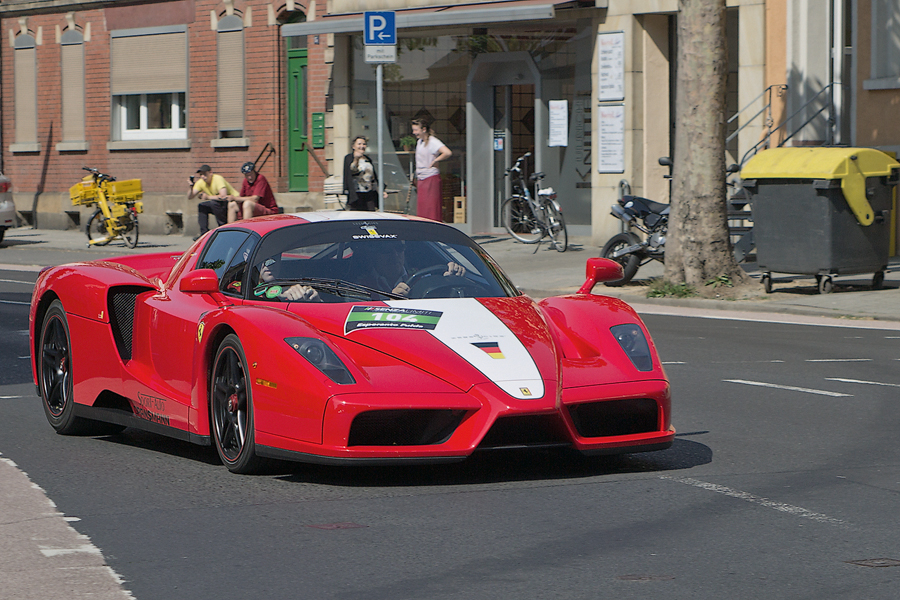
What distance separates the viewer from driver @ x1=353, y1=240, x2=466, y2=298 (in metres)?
6.66

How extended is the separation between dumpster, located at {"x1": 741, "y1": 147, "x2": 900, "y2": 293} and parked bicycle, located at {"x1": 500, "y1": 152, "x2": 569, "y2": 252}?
18.7ft

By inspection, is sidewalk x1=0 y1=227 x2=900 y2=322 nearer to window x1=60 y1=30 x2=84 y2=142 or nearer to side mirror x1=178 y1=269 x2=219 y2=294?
window x1=60 y1=30 x2=84 y2=142

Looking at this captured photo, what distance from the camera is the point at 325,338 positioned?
19.7 ft

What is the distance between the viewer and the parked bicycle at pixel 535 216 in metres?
21.3

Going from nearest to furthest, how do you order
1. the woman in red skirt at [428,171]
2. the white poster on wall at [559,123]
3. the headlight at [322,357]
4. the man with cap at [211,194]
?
the headlight at [322,357] → the woman in red skirt at [428,171] → the man with cap at [211,194] → the white poster on wall at [559,123]

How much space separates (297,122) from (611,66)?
305 inches

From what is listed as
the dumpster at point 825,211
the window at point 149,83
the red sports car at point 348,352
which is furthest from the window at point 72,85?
the red sports car at point 348,352

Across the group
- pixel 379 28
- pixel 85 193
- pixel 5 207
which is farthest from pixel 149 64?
pixel 379 28

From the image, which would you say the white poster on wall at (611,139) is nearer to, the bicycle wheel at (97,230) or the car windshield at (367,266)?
the bicycle wheel at (97,230)

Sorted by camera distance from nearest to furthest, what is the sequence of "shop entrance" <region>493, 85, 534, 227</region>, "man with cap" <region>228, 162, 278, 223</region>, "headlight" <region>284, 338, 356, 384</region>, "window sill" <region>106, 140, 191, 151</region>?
"headlight" <region>284, 338, 356, 384</region> < "man with cap" <region>228, 162, 278, 223</region> < "shop entrance" <region>493, 85, 534, 227</region> < "window sill" <region>106, 140, 191, 151</region>

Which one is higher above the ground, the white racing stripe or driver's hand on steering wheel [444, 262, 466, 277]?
driver's hand on steering wheel [444, 262, 466, 277]

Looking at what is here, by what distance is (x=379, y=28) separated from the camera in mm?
17141

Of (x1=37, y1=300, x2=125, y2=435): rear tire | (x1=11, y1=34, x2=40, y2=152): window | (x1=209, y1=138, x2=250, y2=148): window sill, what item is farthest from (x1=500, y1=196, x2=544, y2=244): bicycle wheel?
(x1=37, y1=300, x2=125, y2=435): rear tire

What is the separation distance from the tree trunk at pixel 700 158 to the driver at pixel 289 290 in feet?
31.6
